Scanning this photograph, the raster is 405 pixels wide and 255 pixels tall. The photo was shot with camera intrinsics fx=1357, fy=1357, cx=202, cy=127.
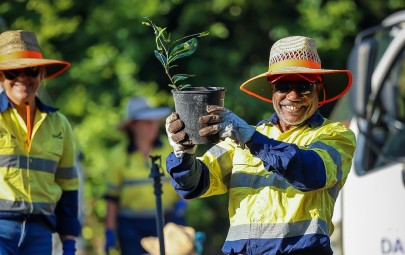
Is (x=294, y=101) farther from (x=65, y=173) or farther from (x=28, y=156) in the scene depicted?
(x=65, y=173)

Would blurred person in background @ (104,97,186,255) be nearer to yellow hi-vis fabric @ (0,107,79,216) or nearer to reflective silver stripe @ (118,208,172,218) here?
reflective silver stripe @ (118,208,172,218)

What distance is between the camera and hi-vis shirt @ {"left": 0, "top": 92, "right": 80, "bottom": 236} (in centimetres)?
777

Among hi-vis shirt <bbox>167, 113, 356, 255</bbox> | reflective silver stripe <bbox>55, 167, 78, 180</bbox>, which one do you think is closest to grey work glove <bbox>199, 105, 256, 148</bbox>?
hi-vis shirt <bbox>167, 113, 356, 255</bbox>

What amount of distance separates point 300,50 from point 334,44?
9527mm

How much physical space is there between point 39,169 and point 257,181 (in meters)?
1.89

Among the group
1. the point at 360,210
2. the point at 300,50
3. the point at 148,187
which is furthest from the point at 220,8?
the point at 300,50

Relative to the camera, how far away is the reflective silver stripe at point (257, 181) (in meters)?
6.38

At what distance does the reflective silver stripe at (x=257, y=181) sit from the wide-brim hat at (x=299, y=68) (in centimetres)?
50

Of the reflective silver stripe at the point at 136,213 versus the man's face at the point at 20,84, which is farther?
the reflective silver stripe at the point at 136,213

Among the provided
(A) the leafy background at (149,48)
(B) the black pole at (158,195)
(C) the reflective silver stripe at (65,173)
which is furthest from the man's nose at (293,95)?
(A) the leafy background at (149,48)

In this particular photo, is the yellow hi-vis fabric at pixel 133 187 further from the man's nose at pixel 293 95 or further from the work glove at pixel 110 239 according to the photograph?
the man's nose at pixel 293 95

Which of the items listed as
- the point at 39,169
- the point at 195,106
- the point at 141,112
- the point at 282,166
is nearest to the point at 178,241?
the point at 39,169

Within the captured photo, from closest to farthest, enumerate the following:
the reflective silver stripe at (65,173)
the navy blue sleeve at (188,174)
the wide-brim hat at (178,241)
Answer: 1. the navy blue sleeve at (188,174)
2. the reflective silver stripe at (65,173)
3. the wide-brim hat at (178,241)

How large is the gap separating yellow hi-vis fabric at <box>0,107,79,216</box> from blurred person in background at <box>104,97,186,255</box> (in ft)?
9.97
